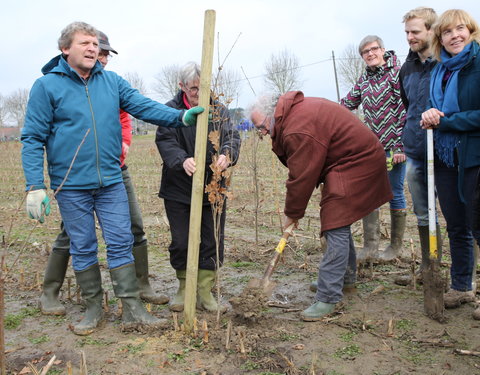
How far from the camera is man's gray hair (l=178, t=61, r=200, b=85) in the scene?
11.1ft

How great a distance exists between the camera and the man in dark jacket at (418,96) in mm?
3625

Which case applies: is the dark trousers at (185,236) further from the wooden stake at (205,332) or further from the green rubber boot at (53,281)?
the green rubber boot at (53,281)

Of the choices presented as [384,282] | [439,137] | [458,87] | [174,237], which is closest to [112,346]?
[174,237]

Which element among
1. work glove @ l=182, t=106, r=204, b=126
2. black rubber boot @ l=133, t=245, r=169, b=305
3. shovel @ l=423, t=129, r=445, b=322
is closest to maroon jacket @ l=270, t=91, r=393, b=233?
shovel @ l=423, t=129, r=445, b=322

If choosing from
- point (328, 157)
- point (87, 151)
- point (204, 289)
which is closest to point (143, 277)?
point (204, 289)

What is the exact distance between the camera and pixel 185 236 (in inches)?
141

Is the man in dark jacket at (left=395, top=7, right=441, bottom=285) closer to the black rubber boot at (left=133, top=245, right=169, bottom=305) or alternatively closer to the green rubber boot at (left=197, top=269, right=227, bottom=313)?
the green rubber boot at (left=197, top=269, right=227, bottom=313)

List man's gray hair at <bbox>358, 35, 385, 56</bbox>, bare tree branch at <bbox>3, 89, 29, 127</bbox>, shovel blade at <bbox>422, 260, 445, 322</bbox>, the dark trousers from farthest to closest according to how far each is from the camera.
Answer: bare tree branch at <bbox>3, 89, 29, 127</bbox> < man's gray hair at <bbox>358, 35, 385, 56</bbox> < the dark trousers < shovel blade at <bbox>422, 260, 445, 322</bbox>

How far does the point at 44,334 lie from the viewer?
10.7ft

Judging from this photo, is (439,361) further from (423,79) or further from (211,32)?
(211,32)

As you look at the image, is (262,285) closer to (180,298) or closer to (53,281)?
(180,298)

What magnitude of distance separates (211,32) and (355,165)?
4.53 feet

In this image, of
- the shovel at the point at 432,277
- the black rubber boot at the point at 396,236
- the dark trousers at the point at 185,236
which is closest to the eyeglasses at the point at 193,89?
the dark trousers at the point at 185,236

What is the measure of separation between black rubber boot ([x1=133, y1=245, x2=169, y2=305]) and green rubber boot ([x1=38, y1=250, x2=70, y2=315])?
22.5 inches
